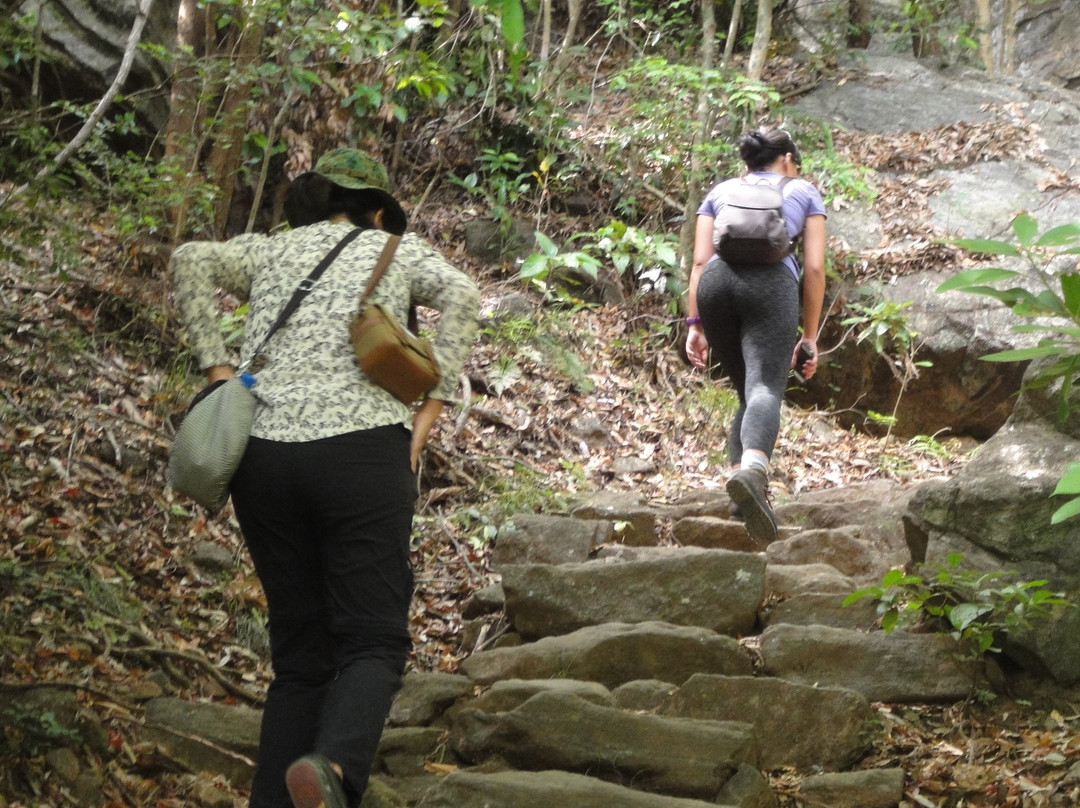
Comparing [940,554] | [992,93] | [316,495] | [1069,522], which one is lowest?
[940,554]

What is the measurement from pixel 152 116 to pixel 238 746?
6418 mm

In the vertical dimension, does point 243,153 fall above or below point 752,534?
above

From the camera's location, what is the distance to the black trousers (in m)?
2.74

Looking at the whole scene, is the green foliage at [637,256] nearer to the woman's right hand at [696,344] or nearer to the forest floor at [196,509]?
the forest floor at [196,509]

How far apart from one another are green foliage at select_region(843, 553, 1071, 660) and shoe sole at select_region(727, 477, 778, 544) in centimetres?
87

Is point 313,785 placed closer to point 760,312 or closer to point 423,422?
point 423,422

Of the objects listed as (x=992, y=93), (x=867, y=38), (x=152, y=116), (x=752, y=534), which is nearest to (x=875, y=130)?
(x=992, y=93)

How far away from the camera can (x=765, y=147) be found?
545cm

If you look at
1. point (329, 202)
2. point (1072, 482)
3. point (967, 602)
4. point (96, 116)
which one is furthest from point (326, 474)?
point (96, 116)

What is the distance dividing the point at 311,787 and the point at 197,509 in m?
3.38

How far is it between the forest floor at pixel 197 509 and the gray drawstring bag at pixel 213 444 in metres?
1.16

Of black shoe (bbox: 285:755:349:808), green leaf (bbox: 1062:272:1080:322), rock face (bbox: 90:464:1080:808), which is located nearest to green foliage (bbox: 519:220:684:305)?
rock face (bbox: 90:464:1080:808)

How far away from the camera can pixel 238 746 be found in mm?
3652

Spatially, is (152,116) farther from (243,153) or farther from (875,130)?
(875,130)
